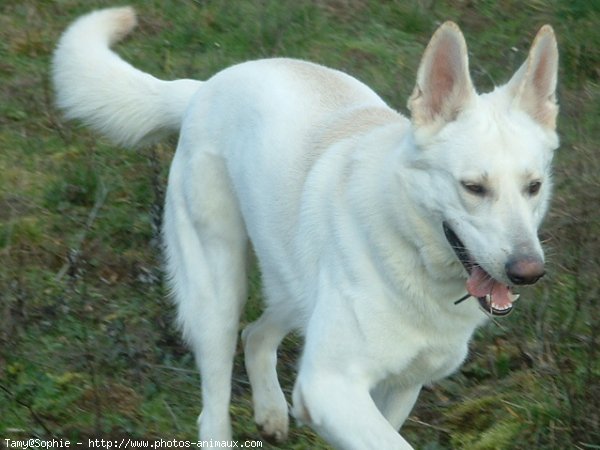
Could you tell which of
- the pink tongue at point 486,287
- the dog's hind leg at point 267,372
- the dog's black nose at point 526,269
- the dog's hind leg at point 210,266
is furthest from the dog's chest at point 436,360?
the dog's hind leg at point 210,266

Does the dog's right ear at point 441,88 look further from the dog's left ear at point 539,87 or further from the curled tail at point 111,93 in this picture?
the curled tail at point 111,93

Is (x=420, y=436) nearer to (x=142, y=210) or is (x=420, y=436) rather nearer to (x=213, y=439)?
(x=213, y=439)

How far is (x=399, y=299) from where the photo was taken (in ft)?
13.0

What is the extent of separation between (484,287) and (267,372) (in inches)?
57.0

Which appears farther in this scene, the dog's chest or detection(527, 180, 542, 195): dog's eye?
the dog's chest

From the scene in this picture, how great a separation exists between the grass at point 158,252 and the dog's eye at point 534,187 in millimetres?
859

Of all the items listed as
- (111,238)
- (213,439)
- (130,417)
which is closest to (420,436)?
(213,439)

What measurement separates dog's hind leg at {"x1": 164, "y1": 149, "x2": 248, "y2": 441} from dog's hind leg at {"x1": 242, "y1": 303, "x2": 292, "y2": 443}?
11 centimetres

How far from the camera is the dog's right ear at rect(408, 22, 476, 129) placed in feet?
12.6

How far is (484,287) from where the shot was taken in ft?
12.3

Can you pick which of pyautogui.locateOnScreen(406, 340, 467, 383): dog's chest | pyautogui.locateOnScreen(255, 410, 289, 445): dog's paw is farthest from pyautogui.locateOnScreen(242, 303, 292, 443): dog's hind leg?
pyautogui.locateOnScreen(406, 340, 467, 383): dog's chest

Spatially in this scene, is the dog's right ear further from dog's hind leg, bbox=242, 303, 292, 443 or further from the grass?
dog's hind leg, bbox=242, 303, 292, 443

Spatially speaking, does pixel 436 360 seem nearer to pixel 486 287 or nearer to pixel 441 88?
pixel 486 287

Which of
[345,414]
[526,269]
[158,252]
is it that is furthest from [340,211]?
[158,252]
